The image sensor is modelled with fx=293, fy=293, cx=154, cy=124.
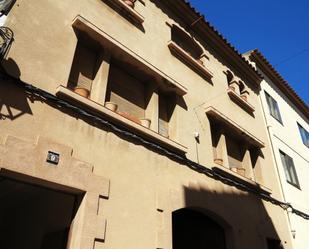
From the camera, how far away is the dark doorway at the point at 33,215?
457 cm

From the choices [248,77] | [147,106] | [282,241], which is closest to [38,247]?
[147,106]

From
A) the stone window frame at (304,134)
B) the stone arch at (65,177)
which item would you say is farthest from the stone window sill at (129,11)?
the stone window frame at (304,134)

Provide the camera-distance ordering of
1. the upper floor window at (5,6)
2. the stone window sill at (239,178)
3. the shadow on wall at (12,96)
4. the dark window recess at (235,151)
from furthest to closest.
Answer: the dark window recess at (235,151)
the stone window sill at (239,178)
the upper floor window at (5,6)
the shadow on wall at (12,96)

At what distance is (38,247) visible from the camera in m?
5.52

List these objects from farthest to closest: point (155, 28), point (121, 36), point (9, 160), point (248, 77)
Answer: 1. point (248, 77)
2. point (155, 28)
3. point (121, 36)
4. point (9, 160)

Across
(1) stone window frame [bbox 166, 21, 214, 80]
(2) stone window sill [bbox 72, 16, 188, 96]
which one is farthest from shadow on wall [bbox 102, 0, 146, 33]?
(2) stone window sill [bbox 72, 16, 188, 96]

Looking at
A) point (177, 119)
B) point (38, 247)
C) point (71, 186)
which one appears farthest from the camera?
point (177, 119)

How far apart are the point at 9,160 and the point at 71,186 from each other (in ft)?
2.98

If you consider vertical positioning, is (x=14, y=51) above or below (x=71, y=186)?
above

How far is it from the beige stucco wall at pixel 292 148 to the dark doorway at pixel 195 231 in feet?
12.2

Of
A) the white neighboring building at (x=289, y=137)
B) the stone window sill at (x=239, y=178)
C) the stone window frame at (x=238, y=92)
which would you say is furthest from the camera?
the white neighboring building at (x=289, y=137)

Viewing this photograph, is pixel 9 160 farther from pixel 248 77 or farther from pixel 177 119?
pixel 248 77

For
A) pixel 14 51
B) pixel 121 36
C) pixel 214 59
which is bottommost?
pixel 14 51

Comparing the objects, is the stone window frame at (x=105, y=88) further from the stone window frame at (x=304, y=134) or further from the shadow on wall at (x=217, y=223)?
the stone window frame at (x=304, y=134)
